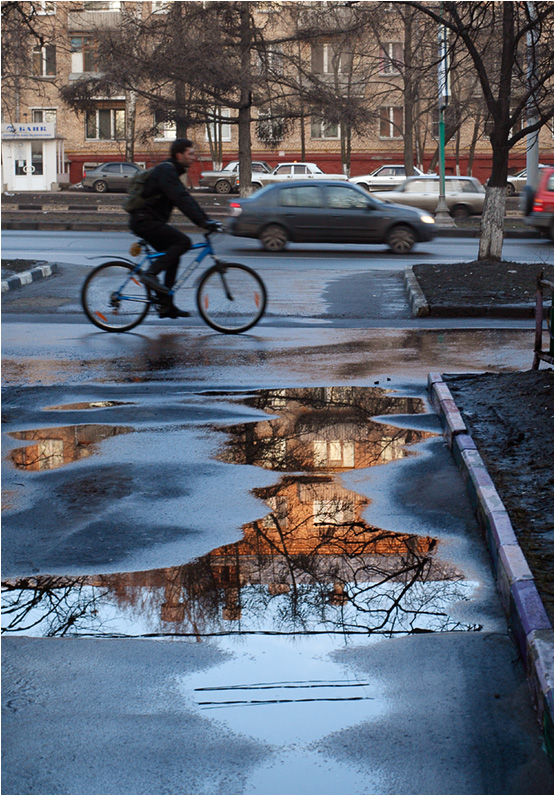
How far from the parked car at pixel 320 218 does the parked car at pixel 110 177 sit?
31.6 m

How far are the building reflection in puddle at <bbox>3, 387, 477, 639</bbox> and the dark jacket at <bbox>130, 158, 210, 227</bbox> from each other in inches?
192

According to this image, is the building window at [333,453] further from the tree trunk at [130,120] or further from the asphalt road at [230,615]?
the tree trunk at [130,120]

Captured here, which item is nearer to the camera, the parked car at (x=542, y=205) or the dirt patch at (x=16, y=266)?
the parked car at (x=542, y=205)

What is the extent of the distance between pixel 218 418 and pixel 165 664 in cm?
365

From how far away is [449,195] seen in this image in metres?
33.0

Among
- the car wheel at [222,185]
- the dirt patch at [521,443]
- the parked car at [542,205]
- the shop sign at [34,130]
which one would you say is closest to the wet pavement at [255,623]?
the dirt patch at [521,443]

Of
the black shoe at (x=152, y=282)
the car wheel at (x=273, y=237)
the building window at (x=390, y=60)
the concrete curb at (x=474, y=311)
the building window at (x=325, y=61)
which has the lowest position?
the concrete curb at (x=474, y=311)

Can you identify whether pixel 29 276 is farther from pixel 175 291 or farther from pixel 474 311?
pixel 474 311

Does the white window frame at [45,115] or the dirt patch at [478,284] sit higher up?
the white window frame at [45,115]

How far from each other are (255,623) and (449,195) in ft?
100

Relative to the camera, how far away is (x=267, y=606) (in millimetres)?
4000

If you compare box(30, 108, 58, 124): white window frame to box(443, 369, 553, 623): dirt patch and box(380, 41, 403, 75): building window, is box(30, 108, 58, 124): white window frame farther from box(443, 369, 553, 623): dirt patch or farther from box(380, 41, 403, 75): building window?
box(443, 369, 553, 623): dirt patch

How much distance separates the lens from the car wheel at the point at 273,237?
21250 millimetres

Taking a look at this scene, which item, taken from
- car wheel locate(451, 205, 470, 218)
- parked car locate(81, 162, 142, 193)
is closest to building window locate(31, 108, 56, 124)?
parked car locate(81, 162, 142, 193)
